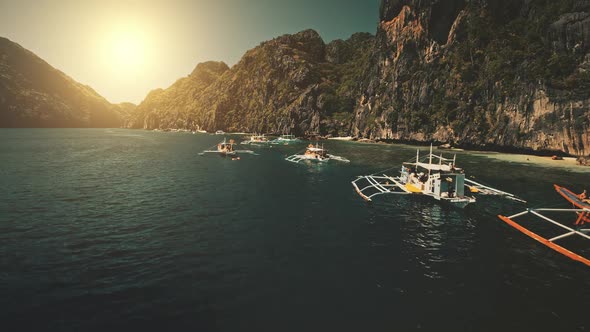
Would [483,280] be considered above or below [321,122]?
below

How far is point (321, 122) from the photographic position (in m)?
198

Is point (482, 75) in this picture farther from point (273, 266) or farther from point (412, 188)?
point (273, 266)

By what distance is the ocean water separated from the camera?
46.3ft

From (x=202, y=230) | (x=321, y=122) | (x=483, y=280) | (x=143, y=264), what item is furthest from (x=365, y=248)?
(x=321, y=122)

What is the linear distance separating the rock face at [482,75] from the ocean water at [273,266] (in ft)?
221

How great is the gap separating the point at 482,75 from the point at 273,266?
427ft

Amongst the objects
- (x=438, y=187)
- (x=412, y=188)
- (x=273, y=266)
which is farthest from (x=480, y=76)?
(x=273, y=266)

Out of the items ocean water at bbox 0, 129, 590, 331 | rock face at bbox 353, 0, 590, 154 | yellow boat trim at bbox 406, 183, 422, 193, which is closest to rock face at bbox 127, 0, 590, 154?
rock face at bbox 353, 0, 590, 154

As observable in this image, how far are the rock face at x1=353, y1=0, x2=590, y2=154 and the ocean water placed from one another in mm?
67456

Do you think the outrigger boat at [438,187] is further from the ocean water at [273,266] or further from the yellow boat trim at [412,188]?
the ocean water at [273,266]

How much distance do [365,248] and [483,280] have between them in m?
7.68

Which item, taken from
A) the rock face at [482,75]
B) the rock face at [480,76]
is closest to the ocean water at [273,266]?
the rock face at [482,75]

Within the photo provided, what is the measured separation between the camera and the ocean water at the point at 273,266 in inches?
555

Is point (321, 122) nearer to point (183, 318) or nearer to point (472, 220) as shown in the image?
point (472, 220)
